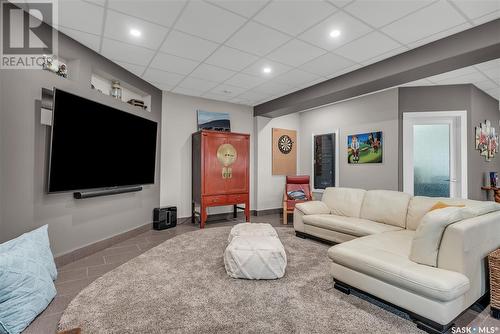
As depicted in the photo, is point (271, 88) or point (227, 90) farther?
point (227, 90)

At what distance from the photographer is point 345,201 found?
4.22m

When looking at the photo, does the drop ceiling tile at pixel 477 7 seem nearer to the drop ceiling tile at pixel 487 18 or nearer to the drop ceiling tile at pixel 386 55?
the drop ceiling tile at pixel 487 18

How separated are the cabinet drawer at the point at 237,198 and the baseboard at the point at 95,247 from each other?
174 centimetres

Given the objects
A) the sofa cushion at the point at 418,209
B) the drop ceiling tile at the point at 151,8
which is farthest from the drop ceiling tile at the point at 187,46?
the sofa cushion at the point at 418,209

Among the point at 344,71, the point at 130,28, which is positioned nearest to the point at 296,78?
the point at 344,71

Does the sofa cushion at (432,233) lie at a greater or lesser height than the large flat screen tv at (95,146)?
lesser

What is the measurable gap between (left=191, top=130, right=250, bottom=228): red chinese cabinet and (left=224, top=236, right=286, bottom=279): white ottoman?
240 cm

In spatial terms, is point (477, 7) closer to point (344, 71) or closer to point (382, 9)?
point (382, 9)

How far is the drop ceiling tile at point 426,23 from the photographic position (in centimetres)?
249

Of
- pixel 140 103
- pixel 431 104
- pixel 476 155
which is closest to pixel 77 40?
pixel 140 103

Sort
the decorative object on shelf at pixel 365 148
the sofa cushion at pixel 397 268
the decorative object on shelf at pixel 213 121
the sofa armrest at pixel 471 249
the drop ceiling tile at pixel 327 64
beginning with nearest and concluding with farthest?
the sofa cushion at pixel 397 268
the sofa armrest at pixel 471 249
the drop ceiling tile at pixel 327 64
the decorative object on shelf at pixel 365 148
the decorative object on shelf at pixel 213 121

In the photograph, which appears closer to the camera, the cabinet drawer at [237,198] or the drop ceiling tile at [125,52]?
the drop ceiling tile at [125,52]

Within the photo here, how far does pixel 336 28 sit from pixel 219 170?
332 centimetres

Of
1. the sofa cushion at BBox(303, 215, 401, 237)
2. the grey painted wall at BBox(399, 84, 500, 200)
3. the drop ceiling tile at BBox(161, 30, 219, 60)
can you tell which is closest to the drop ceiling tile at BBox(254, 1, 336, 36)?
the drop ceiling tile at BBox(161, 30, 219, 60)
